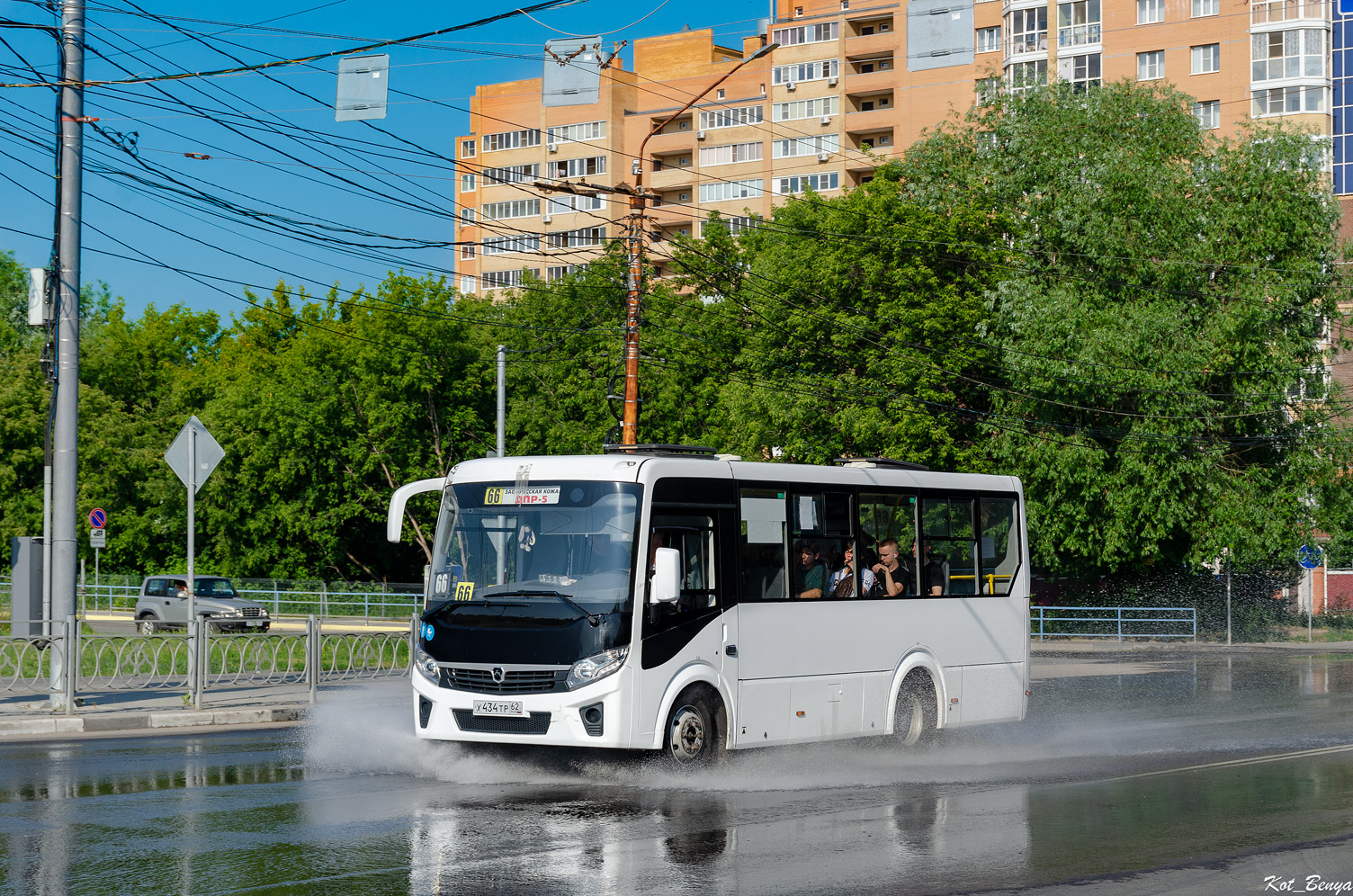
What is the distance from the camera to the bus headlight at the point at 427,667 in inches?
472

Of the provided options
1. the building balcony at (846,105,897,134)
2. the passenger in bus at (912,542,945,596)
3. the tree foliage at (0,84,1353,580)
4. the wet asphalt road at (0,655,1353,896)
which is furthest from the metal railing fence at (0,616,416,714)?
the building balcony at (846,105,897,134)

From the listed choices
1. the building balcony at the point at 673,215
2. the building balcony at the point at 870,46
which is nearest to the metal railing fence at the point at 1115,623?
the building balcony at the point at 870,46

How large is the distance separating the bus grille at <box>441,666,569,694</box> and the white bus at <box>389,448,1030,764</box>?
1cm

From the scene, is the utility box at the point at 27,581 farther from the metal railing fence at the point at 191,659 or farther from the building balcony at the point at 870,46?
the building balcony at the point at 870,46

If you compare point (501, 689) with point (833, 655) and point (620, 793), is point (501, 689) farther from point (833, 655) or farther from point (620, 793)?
point (833, 655)

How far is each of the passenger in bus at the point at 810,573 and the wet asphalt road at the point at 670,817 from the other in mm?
1564

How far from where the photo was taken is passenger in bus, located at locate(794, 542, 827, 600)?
44.0ft

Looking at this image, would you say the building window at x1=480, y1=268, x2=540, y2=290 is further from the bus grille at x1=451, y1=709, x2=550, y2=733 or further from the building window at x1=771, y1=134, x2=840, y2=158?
the bus grille at x1=451, y1=709, x2=550, y2=733

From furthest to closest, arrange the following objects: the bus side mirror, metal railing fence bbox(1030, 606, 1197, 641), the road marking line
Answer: metal railing fence bbox(1030, 606, 1197, 641) < the road marking line < the bus side mirror

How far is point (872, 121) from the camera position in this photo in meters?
89.3

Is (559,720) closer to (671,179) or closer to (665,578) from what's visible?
(665,578)

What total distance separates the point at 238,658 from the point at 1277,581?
37732 millimetres

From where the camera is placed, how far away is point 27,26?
58.9 ft

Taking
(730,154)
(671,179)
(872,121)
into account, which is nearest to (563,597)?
(872,121)
